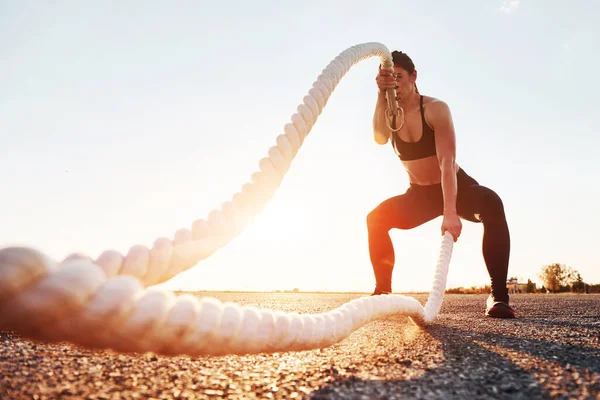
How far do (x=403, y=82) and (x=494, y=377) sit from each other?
291 centimetres

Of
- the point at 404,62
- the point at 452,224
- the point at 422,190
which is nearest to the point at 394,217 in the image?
the point at 422,190

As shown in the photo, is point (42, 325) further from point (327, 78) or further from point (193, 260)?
point (327, 78)

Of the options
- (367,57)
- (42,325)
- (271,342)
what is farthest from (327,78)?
(42,325)

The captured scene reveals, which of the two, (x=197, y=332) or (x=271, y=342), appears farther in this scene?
(x=271, y=342)

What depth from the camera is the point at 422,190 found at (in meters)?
3.97

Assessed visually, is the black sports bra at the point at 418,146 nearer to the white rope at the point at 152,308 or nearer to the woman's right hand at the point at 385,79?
the woman's right hand at the point at 385,79

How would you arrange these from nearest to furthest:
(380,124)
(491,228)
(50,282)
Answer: (50,282) < (491,228) < (380,124)

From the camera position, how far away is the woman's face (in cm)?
386

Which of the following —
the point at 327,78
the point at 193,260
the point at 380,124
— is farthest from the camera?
the point at 380,124

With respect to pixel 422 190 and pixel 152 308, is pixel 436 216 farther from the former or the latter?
pixel 152 308

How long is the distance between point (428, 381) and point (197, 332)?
26.1 inches

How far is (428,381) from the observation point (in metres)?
1.32

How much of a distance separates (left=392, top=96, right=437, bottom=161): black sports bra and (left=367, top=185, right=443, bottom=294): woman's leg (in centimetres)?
29

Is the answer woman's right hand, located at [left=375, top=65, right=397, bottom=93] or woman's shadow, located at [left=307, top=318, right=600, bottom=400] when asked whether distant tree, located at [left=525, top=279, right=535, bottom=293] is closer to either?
woman's right hand, located at [left=375, top=65, right=397, bottom=93]
